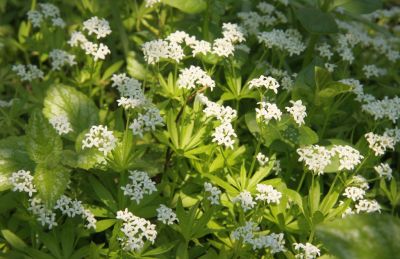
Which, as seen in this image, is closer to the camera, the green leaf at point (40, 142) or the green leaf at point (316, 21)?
the green leaf at point (40, 142)

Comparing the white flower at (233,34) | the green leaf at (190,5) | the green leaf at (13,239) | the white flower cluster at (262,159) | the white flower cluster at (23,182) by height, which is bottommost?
the green leaf at (13,239)

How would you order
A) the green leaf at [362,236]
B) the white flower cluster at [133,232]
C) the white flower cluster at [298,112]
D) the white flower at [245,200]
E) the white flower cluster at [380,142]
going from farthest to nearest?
the white flower cluster at [380,142] < the white flower cluster at [298,112] < the white flower at [245,200] < the white flower cluster at [133,232] < the green leaf at [362,236]

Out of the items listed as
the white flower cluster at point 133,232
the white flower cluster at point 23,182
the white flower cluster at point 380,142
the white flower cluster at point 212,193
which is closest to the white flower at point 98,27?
the white flower cluster at point 23,182

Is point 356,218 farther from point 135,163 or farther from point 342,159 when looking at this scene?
point 135,163

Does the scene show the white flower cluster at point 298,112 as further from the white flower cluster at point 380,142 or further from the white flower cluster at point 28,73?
the white flower cluster at point 28,73

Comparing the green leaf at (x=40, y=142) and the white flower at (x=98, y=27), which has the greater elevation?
the white flower at (x=98, y=27)

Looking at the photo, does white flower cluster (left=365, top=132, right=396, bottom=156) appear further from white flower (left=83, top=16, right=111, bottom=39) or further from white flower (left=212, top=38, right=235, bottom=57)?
white flower (left=83, top=16, right=111, bottom=39)
